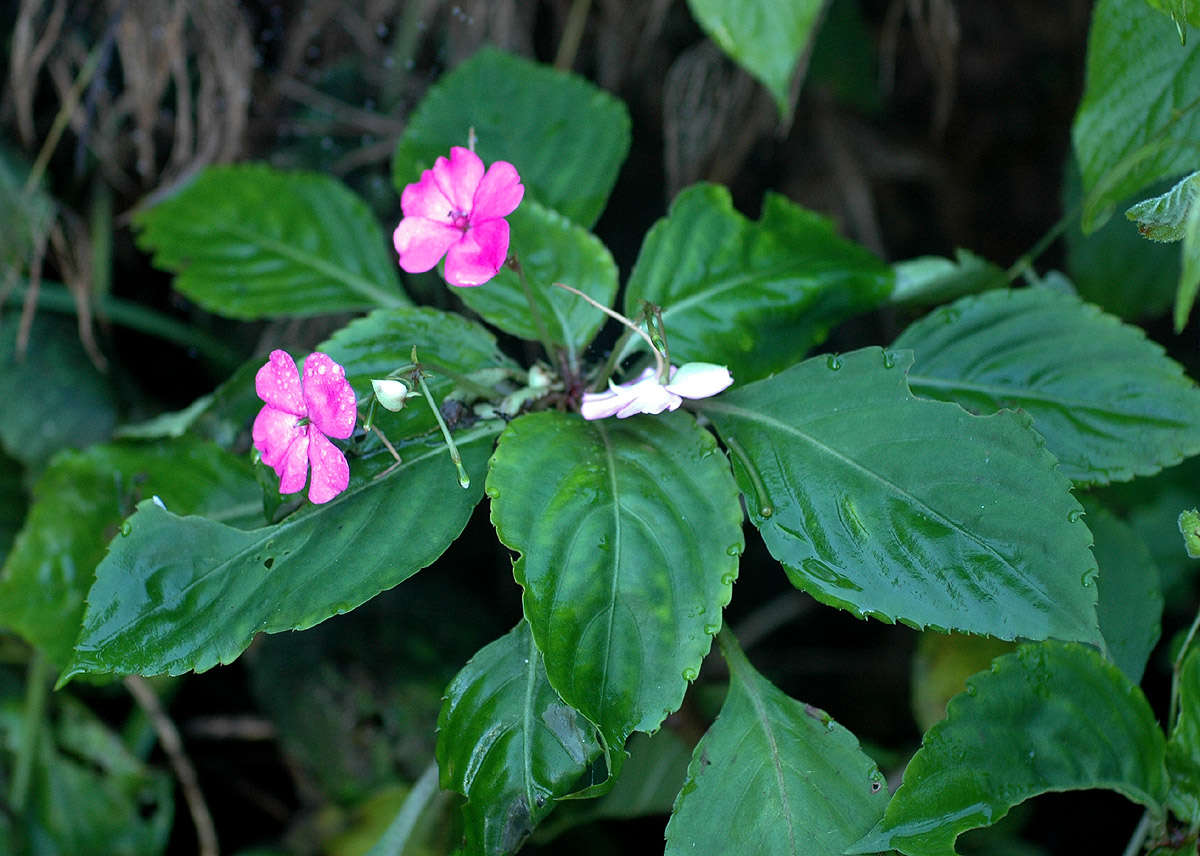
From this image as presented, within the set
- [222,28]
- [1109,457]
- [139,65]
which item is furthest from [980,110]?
[139,65]

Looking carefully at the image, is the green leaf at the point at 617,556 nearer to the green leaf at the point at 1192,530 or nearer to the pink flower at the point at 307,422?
the pink flower at the point at 307,422

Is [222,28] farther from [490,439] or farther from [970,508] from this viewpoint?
[970,508]

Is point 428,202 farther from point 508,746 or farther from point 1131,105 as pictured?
point 1131,105

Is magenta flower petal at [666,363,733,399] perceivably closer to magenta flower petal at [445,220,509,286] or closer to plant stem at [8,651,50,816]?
magenta flower petal at [445,220,509,286]

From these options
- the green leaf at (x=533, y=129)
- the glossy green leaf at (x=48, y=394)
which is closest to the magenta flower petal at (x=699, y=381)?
the green leaf at (x=533, y=129)

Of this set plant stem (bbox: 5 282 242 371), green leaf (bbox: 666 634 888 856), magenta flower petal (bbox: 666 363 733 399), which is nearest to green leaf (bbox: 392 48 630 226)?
magenta flower petal (bbox: 666 363 733 399)

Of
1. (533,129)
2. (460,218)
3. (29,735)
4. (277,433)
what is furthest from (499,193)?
(29,735)
